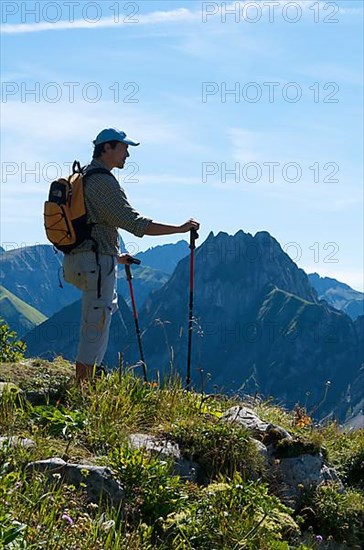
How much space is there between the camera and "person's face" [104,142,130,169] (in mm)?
7645

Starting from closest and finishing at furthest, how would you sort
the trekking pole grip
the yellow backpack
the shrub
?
the yellow backpack → the trekking pole grip → the shrub

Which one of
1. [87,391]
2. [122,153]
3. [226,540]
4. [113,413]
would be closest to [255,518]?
[226,540]

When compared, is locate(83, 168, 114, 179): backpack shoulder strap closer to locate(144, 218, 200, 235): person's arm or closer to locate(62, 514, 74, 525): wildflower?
locate(144, 218, 200, 235): person's arm

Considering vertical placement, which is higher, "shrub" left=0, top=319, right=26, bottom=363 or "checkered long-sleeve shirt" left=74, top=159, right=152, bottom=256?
"checkered long-sleeve shirt" left=74, top=159, right=152, bottom=256

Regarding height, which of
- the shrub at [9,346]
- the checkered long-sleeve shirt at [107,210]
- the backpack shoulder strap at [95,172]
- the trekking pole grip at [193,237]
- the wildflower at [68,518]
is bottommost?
the wildflower at [68,518]

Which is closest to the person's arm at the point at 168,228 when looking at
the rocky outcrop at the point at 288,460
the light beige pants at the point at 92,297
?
the light beige pants at the point at 92,297

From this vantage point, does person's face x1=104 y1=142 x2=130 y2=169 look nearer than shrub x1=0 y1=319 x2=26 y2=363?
Yes

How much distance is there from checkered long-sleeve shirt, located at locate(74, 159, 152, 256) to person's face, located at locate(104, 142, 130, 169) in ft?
0.59

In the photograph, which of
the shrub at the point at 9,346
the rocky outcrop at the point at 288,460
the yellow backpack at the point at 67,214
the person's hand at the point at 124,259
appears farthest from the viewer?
the shrub at the point at 9,346

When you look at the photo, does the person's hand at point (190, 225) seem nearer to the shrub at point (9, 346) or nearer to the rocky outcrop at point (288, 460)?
the rocky outcrop at point (288, 460)

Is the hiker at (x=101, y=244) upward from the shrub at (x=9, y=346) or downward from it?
upward

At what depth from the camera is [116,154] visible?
7.66 metres

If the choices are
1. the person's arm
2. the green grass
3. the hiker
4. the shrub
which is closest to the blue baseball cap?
the hiker

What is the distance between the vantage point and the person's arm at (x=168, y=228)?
7.50 metres
